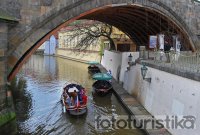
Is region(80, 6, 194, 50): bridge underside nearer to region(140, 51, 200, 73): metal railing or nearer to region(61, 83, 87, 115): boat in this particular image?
region(140, 51, 200, 73): metal railing

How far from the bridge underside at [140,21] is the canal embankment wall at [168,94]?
4.68 metres

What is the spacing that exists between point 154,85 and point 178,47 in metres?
9.27

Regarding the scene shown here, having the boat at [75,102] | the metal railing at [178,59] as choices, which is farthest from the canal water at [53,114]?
the metal railing at [178,59]

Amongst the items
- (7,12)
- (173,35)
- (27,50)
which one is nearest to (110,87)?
(173,35)

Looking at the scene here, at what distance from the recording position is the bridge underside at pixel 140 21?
23.1m

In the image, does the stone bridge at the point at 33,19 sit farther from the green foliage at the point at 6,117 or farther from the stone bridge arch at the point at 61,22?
the green foliage at the point at 6,117

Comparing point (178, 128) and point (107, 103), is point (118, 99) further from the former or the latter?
point (178, 128)

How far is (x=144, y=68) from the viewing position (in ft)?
58.4

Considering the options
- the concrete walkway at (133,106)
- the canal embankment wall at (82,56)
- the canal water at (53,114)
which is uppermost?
the canal embankment wall at (82,56)

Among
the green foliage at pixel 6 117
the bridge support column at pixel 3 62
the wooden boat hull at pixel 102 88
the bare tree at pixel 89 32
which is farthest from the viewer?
the bare tree at pixel 89 32

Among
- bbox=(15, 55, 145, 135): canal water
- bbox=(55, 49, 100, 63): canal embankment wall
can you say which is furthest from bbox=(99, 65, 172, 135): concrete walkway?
bbox=(55, 49, 100, 63): canal embankment wall

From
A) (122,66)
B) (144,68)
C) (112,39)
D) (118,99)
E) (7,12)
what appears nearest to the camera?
(7,12)

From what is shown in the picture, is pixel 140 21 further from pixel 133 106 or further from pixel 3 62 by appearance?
pixel 3 62

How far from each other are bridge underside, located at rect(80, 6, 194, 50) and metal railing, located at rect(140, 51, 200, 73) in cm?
348
